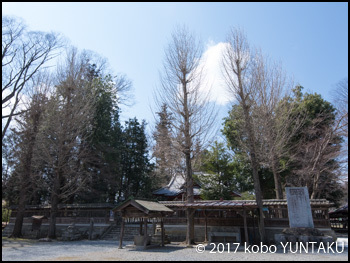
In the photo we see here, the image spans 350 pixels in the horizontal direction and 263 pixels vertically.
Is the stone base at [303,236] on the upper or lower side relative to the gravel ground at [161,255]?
upper

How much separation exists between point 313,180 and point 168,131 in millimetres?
12534

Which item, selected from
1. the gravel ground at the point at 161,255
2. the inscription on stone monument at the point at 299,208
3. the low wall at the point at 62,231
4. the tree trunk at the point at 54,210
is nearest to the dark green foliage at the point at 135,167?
the low wall at the point at 62,231

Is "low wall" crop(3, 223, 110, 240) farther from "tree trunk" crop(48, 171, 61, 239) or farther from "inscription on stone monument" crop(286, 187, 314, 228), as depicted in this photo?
"inscription on stone monument" crop(286, 187, 314, 228)

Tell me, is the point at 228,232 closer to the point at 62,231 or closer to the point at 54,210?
the point at 54,210

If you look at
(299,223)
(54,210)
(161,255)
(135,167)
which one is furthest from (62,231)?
(299,223)

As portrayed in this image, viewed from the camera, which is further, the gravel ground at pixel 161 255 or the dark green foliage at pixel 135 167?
the dark green foliage at pixel 135 167

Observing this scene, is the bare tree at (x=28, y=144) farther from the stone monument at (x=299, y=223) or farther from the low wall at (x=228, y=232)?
A: the stone monument at (x=299, y=223)

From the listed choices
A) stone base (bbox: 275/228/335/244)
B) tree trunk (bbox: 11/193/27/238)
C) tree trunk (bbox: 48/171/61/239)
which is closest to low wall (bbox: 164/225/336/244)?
stone base (bbox: 275/228/335/244)

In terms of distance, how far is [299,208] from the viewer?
40.0 feet

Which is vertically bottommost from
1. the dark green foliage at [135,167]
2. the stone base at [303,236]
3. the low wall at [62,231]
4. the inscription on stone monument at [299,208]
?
the low wall at [62,231]

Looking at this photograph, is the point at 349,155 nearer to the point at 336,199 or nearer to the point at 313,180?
the point at 313,180

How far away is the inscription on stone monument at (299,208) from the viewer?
11.9m

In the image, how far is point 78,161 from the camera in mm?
20719

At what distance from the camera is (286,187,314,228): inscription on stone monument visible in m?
11.9
